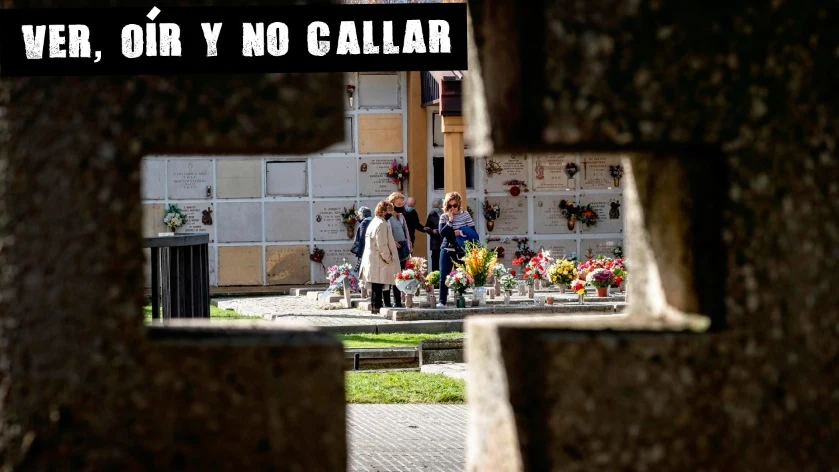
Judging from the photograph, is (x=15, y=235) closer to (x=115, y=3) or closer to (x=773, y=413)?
(x=115, y=3)

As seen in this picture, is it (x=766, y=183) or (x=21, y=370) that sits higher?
Result: (x=766, y=183)

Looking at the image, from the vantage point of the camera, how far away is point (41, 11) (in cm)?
209

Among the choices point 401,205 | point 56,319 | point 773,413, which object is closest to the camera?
point 56,319

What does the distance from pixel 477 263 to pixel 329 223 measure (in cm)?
787

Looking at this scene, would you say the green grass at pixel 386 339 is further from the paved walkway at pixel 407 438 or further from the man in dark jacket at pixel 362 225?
the man in dark jacket at pixel 362 225

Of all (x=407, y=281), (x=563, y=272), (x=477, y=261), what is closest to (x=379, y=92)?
(x=563, y=272)

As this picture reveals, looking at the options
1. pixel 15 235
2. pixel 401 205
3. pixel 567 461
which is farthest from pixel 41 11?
pixel 401 205

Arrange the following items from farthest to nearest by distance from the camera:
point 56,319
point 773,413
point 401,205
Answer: point 401,205 < point 773,413 < point 56,319

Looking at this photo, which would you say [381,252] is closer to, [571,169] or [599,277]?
[599,277]

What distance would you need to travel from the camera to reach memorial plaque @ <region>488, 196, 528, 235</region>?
74.3ft

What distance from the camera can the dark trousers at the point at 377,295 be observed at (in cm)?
1536

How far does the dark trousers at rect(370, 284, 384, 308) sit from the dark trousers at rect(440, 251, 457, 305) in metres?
0.73

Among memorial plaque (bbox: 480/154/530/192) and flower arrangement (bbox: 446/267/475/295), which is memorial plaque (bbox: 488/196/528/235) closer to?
memorial plaque (bbox: 480/154/530/192)

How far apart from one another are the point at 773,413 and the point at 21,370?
3.90ft
